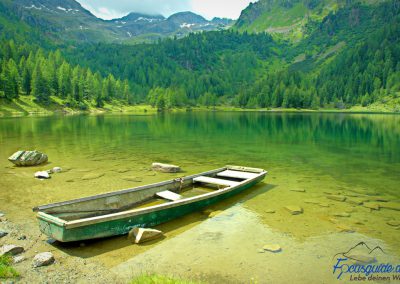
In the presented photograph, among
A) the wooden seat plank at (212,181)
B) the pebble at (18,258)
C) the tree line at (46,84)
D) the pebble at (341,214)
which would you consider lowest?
the pebble at (341,214)

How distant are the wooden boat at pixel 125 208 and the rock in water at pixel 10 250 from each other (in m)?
1.16

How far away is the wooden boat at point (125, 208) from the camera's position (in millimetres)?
13492

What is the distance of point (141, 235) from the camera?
14.8 m

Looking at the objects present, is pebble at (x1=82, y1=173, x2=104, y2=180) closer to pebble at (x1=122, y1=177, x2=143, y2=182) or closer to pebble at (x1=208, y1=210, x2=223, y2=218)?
pebble at (x1=122, y1=177, x2=143, y2=182)

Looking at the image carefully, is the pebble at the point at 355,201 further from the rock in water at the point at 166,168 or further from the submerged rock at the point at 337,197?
the rock in water at the point at 166,168

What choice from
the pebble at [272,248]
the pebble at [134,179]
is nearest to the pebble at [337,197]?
the pebble at [272,248]

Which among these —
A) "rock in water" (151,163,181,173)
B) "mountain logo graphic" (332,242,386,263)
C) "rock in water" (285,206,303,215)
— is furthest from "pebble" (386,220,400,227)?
"rock in water" (151,163,181,173)

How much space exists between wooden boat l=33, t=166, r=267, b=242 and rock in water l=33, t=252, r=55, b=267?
82 cm

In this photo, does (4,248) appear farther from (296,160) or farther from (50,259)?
(296,160)

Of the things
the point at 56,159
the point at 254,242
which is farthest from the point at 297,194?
the point at 56,159

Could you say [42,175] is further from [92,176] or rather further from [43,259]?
[43,259]

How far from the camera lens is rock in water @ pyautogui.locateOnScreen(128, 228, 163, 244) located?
14.8 metres

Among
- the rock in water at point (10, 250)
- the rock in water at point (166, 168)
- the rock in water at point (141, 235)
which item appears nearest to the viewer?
the rock in water at point (10, 250)

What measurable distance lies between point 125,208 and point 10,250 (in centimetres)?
682
